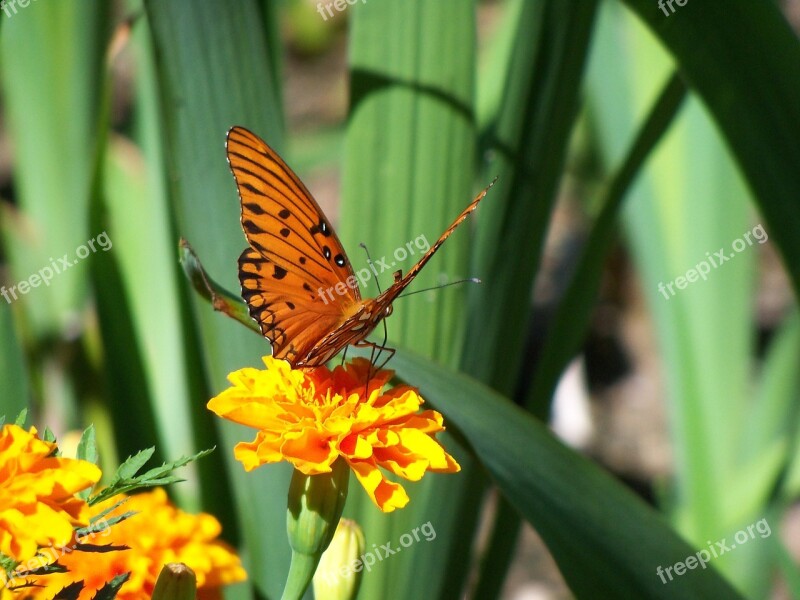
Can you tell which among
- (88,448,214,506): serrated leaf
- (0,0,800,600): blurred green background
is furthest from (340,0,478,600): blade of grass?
(88,448,214,506): serrated leaf

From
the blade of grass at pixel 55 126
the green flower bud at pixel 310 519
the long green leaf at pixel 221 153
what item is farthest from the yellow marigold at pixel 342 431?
the blade of grass at pixel 55 126

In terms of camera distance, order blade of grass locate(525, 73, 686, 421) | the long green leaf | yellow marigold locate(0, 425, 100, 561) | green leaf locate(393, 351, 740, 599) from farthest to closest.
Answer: blade of grass locate(525, 73, 686, 421) → the long green leaf → green leaf locate(393, 351, 740, 599) → yellow marigold locate(0, 425, 100, 561)

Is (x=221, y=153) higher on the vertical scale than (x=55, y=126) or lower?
lower

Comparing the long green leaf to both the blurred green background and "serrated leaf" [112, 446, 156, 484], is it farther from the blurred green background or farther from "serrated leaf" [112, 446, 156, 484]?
"serrated leaf" [112, 446, 156, 484]

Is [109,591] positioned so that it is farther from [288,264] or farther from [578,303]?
[578,303]

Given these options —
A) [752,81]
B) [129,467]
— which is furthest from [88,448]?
[752,81]

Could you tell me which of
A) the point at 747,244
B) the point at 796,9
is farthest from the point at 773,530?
the point at 796,9
